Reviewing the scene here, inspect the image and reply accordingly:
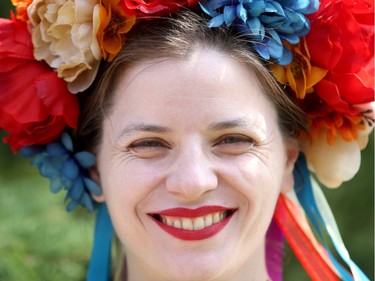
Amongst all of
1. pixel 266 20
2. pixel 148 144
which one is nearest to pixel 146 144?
pixel 148 144

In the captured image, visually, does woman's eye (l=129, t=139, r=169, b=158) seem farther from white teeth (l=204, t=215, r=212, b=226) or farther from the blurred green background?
the blurred green background

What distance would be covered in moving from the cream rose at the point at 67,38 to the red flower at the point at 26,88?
40 mm

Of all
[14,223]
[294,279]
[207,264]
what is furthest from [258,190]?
[294,279]

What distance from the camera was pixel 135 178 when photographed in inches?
90.0

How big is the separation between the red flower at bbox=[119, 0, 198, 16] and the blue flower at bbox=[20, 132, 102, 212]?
52 cm

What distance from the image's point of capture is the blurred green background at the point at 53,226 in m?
3.15

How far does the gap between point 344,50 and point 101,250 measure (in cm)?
115

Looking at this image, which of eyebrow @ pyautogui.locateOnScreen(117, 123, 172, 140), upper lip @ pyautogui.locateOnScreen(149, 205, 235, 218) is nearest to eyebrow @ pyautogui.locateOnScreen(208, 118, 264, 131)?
eyebrow @ pyautogui.locateOnScreen(117, 123, 172, 140)

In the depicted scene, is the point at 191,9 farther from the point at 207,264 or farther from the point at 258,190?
the point at 207,264

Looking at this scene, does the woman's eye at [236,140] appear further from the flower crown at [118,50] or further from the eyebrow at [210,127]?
the flower crown at [118,50]

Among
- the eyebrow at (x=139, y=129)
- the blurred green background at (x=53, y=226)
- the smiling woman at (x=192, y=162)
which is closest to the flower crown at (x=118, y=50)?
the smiling woman at (x=192, y=162)

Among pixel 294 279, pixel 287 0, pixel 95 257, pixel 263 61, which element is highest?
pixel 287 0

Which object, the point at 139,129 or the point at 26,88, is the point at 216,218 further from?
the point at 26,88

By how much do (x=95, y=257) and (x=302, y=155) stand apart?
85cm
